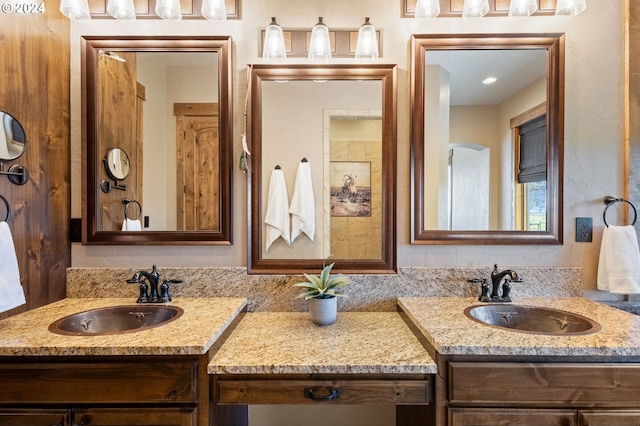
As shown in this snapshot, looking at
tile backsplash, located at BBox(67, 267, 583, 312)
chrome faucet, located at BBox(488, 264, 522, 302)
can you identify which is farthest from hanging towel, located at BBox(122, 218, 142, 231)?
chrome faucet, located at BBox(488, 264, 522, 302)

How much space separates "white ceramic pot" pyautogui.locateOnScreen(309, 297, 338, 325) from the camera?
4.67 ft

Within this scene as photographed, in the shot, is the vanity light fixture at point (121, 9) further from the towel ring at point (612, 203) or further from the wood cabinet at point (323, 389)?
the towel ring at point (612, 203)

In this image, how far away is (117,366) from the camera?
1.06 metres

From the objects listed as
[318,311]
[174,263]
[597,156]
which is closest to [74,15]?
[174,263]

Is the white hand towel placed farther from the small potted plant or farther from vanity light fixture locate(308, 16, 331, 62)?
vanity light fixture locate(308, 16, 331, 62)

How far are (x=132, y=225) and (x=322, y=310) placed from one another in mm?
1071

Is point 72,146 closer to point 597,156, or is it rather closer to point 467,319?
point 467,319

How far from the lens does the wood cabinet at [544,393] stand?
3.46 feet

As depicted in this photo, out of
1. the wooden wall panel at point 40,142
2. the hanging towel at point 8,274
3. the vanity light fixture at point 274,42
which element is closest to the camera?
the hanging towel at point 8,274

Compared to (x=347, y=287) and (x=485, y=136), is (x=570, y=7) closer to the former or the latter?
(x=485, y=136)

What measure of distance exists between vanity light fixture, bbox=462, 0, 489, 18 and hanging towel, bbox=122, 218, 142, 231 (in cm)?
194

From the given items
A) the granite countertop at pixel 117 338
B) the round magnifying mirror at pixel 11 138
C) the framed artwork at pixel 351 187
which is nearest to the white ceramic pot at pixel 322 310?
the granite countertop at pixel 117 338

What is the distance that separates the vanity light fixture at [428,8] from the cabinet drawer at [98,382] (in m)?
1.80

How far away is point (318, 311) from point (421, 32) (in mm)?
1472
